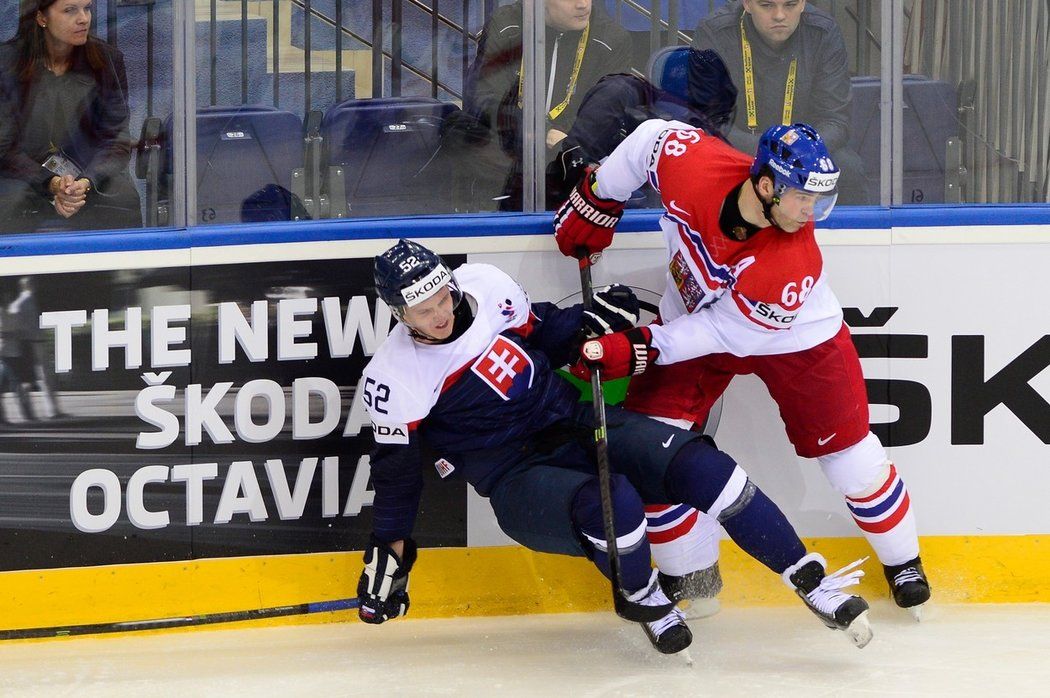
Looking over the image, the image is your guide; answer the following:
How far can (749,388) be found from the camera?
141 inches

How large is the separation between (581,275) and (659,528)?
2.14 ft

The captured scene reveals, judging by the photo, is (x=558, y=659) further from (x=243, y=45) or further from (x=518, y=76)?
(x=243, y=45)

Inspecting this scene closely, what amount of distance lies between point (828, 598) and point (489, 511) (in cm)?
92

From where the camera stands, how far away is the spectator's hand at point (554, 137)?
3.47m

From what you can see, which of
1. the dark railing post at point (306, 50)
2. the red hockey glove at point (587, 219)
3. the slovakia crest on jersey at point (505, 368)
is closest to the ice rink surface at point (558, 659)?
the slovakia crest on jersey at point (505, 368)

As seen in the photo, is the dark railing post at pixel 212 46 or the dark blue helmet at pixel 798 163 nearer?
the dark blue helmet at pixel 798 163

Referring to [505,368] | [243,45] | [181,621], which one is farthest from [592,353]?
[181,621]

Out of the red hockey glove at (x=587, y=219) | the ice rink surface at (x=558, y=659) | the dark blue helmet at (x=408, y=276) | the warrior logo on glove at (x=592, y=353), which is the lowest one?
the ice rink surface at (x=558, y=659)

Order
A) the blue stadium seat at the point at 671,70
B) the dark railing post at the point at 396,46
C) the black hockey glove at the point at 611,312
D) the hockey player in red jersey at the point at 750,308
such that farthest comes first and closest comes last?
the blue stadium seat at the point at 671,70 < the dark railing post at the point at 396,46 < the black hockey glove at the point at 611,312 < the hockey player in red jersey at the point at 750,308

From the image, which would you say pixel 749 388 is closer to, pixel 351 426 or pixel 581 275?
pixel 581 275

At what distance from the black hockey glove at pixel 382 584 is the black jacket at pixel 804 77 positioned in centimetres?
134

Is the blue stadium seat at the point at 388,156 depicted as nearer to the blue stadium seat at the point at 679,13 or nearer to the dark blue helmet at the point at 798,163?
the blue stadium seat at the point at 679,13

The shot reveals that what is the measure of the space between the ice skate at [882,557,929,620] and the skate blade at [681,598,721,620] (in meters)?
0.45

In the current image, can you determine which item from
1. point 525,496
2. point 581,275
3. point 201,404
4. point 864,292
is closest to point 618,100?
point 581,275
